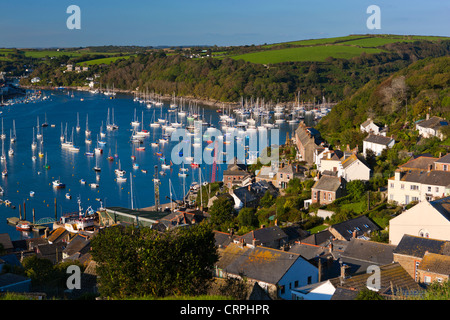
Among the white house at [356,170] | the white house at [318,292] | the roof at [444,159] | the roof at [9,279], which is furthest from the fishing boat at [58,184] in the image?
the white house at [318,292]

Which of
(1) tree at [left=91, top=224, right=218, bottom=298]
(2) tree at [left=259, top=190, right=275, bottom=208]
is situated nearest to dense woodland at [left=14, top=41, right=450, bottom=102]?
(2) tree at [left=259, top=190, right=275, bottom=208]

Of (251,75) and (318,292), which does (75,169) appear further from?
(251,75)

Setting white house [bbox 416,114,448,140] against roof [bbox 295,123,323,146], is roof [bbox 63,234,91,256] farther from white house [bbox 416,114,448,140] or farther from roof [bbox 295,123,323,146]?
white house [bbox 416,114,448,140]

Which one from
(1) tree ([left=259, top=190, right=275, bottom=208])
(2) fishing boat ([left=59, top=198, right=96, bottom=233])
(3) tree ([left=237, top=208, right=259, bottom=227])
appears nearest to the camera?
(3) tree ([left=237, top=208, right=259, bottom=227])

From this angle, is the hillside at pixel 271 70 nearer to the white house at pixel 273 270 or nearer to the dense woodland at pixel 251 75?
the dense woodland at pixel 251 75

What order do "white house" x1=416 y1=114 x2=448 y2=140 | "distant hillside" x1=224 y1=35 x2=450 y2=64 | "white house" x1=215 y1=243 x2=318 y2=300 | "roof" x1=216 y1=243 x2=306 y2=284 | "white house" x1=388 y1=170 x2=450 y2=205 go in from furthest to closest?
"distant hillside" x1=224 y1=35 x2=450 y2=64
"white house" x1=416 y1=114 x2=448 y2=140
"white house" x1=388 y1=170 x2=450 y2=205
"roof" x1=216 y1=243 x2=306 y2=284
"white house" x1=215 y1=243 x2=318 y2=300

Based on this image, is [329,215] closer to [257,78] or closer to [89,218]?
[89,218]

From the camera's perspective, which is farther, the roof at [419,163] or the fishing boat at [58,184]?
the fishing boat at [58,184]
